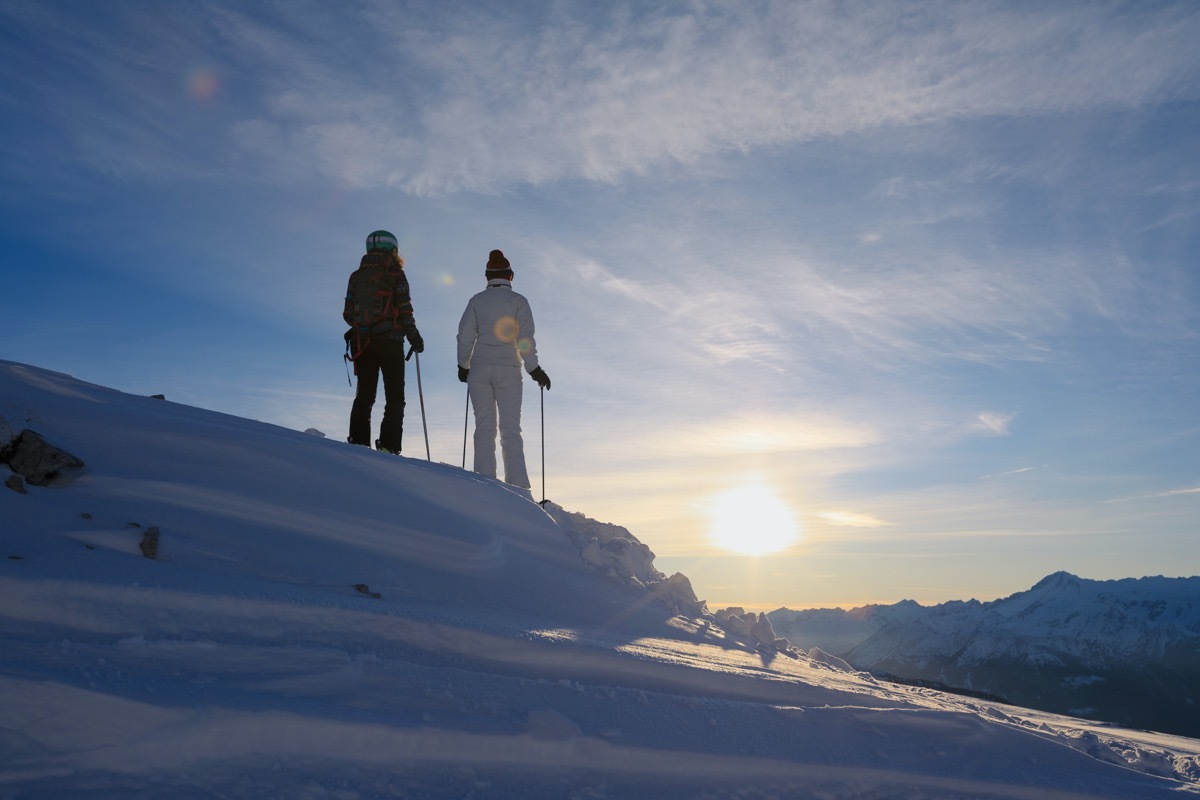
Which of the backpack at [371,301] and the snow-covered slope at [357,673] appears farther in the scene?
the backpack at [371,301]

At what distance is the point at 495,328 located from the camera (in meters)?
11.0

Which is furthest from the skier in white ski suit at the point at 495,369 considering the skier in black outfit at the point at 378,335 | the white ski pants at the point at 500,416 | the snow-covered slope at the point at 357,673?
the snow-covered slope at the point at 357,673

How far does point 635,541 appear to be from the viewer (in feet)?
31.1

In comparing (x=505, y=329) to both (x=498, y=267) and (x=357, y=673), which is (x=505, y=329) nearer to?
(x=498, y=267)

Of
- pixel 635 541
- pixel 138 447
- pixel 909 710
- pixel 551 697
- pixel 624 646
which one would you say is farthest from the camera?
pixel 635 541

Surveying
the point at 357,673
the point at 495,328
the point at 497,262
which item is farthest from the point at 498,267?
the point at 357,673

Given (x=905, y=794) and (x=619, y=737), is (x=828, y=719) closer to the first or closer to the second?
(x=905, y=794)

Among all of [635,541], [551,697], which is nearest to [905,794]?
[551,697]

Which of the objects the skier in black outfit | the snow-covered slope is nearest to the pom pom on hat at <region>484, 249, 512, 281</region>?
the skier in black outfit

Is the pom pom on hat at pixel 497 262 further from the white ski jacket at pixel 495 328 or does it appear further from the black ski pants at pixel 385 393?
the black ski pants at pixel 385 393

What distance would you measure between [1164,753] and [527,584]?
4.72 meters

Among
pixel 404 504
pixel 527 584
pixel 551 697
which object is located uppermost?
pixel 404 504

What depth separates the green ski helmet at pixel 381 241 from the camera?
10734 mm

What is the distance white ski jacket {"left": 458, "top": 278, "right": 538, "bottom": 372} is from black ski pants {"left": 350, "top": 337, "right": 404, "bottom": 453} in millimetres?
1013
